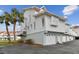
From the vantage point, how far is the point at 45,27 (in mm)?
3820

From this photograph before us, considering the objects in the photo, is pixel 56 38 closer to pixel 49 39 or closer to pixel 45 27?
pixel 49 39

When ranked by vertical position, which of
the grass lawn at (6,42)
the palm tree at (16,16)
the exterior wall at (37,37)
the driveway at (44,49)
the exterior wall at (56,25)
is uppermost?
the palm tree at (16,16)

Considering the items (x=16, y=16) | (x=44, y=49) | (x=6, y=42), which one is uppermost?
(x=16, y=16)

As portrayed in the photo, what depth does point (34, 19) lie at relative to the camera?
3.88m

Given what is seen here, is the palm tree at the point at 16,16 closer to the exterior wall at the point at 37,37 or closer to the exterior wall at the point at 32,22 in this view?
the exterior wall at the point at 32,22

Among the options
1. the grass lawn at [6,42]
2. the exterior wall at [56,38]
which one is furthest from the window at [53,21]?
the grass lawn at [6,42]

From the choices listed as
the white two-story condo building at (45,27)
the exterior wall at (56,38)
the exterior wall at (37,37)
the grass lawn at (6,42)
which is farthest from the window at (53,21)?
the grass lawn at (6,42)

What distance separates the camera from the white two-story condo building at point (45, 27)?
381 centimetres

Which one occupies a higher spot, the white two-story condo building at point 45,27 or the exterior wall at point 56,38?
the white two-story condo building at point 45,27

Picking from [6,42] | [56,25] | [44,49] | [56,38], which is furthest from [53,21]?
[6,42]
